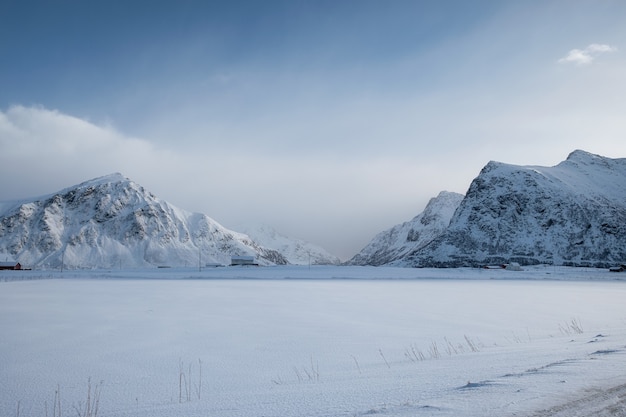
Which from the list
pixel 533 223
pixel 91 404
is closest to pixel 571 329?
pixel 91 404

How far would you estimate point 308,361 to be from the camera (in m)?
10.9

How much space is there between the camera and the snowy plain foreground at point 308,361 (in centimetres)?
511

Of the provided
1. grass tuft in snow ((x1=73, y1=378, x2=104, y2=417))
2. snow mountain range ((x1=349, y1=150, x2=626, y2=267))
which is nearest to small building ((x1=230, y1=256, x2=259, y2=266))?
snow mountain range ((x1=349, y1=150, x2=626, y2=267))

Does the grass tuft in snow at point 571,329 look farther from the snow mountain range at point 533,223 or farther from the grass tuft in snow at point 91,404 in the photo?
the snow mountain range at point 533,223

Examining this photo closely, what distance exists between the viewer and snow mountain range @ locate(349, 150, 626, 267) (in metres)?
120

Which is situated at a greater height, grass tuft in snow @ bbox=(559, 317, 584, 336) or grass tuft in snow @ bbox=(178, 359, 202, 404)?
grass tuft in snow @ bbox=(178, 359, 202, 404)

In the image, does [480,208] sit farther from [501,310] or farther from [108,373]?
[108,373]

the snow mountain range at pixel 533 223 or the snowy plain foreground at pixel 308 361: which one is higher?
the snow mountain range at pixel 533 223

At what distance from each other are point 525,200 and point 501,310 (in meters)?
130

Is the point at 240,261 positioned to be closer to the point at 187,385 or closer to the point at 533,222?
the point at 533,222

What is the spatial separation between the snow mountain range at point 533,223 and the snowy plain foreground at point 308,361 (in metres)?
108

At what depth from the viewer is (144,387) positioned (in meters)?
8.83

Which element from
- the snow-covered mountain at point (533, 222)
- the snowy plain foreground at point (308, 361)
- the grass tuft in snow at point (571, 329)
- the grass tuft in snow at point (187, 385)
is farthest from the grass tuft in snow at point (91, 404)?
the snow-covered mountain at point (533, 222)

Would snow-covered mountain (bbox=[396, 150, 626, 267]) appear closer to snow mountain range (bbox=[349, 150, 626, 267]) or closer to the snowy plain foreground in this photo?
snow mountain range (bbox=[349, 150, 626, 267])
